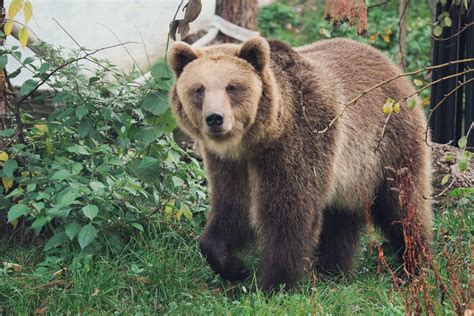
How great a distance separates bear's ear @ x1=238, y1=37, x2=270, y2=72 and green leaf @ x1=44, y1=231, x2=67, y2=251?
1597 mm

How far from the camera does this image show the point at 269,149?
17.0ft

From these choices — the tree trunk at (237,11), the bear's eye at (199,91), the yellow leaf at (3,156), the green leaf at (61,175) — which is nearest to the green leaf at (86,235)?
the green leaf at (61,175)

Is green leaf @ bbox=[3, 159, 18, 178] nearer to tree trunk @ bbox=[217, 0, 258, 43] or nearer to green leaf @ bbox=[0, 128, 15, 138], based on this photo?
green leaf @ bbox=[0, 128, 15, 138]

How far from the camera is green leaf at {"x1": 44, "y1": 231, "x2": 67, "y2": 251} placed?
5469mm

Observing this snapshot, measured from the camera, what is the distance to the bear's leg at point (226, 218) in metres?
5.38

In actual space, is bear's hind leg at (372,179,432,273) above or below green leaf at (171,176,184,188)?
below

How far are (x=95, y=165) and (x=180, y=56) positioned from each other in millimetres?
1112

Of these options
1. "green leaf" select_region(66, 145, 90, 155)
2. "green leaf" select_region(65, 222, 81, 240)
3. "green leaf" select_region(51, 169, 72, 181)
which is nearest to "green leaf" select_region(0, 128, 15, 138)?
"green leaf" select_region(66, 145, 90, 155)

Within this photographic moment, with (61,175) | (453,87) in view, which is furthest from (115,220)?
(453,87)

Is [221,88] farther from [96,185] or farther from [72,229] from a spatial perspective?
[72,229]

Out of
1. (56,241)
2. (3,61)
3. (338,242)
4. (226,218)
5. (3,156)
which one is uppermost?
(3,61)

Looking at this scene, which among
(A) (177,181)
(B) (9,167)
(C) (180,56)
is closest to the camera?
(C) (180,56)

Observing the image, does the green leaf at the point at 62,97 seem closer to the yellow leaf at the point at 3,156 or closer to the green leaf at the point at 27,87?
the green leaf at the point at 27,87

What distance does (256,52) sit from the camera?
507 centimetres
